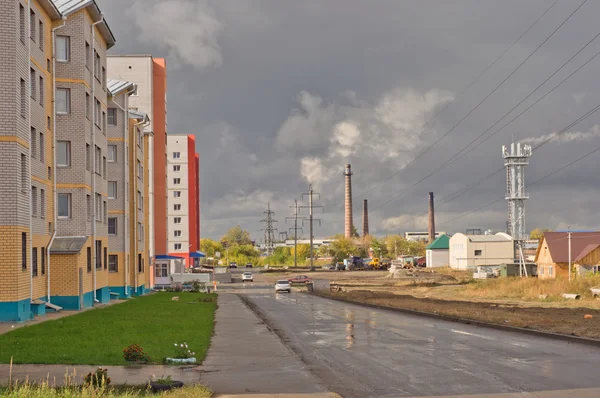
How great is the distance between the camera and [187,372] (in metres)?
15.4

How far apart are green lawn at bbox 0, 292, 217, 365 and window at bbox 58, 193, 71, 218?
928cm

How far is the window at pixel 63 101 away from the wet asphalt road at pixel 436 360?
18.0 m

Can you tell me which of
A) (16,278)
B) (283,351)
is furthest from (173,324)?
(283,351)

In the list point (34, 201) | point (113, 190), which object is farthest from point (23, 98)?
point (113, 190)

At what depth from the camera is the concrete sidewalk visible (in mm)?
13344

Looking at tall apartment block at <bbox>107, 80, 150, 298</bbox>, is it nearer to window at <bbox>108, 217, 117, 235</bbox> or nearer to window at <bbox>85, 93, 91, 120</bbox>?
window at <bbox>108, 217, 117, 235</bbox>

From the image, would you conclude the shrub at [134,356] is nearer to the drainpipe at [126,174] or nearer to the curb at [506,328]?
the curb at [506,328]

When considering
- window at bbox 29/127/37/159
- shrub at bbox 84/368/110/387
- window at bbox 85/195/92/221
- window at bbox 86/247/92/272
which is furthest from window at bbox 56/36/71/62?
shrub at bbox 84/368/110/387

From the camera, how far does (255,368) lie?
16391mm

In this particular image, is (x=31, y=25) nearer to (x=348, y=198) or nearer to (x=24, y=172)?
(x=24, y=172)

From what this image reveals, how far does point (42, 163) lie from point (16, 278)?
7507 mm

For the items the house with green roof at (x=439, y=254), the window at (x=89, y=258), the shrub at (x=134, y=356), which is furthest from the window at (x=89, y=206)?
the house with green roof at (x=439, y=254)

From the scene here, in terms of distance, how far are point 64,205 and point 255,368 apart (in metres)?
26.4

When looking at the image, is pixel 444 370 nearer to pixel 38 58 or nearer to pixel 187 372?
pixel 187 372
